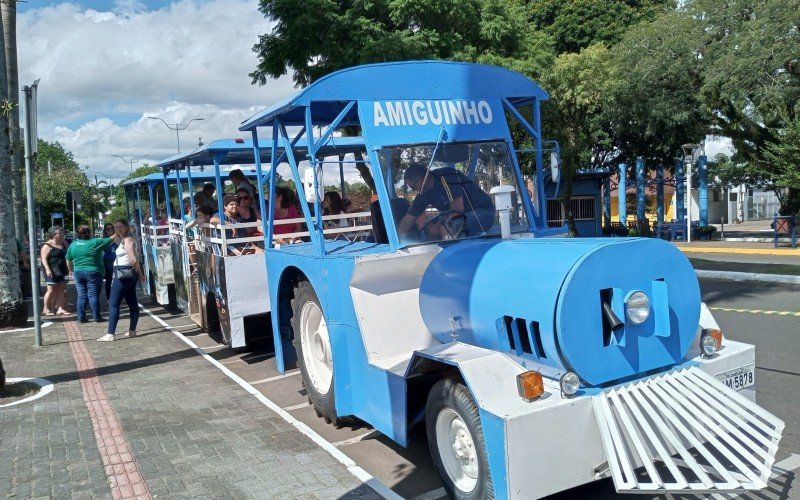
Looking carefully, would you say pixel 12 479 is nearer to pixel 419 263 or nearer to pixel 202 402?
pixel 202 402

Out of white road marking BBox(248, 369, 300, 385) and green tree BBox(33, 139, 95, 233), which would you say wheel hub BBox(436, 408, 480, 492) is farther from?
green tree BBox(33, 139, 95, 233)

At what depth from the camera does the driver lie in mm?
5328

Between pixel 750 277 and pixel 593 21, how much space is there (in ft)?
65.6

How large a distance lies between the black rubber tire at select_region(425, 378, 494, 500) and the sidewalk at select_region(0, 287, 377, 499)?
0.64 m

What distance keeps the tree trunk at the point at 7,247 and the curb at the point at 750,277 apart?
12125 millimetres

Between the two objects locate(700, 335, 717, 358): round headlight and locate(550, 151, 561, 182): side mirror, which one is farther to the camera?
locate(550, 151, 561, 182): side mirror

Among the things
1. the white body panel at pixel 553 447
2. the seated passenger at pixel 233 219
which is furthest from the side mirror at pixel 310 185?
the seated passenger at pixel 233 219

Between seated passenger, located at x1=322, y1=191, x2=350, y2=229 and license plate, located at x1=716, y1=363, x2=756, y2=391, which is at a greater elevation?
seated passenger, located at x1=322, y1=191, x2=350, y2=229

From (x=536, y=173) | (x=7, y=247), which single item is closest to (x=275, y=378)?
(x=536, y=173)

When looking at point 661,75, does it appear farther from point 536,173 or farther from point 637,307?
point 637,307

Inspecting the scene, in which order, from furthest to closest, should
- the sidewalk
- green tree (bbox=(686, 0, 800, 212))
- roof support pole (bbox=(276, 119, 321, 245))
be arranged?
green tree (bbox=(686, 0, 800, 212)) → roof support pole (bbox=(276, 119, 321, 245)) → the sidewalk

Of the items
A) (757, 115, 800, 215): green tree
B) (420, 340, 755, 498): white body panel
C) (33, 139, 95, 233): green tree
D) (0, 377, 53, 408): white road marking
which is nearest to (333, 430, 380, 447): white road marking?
(420, 340, 755, 498): white body panel

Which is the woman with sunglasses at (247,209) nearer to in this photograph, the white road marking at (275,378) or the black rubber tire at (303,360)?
the white road marking at (275,378)

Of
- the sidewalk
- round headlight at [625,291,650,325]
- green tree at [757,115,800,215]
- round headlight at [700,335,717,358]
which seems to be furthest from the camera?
green tree at [757,115,800,215]
